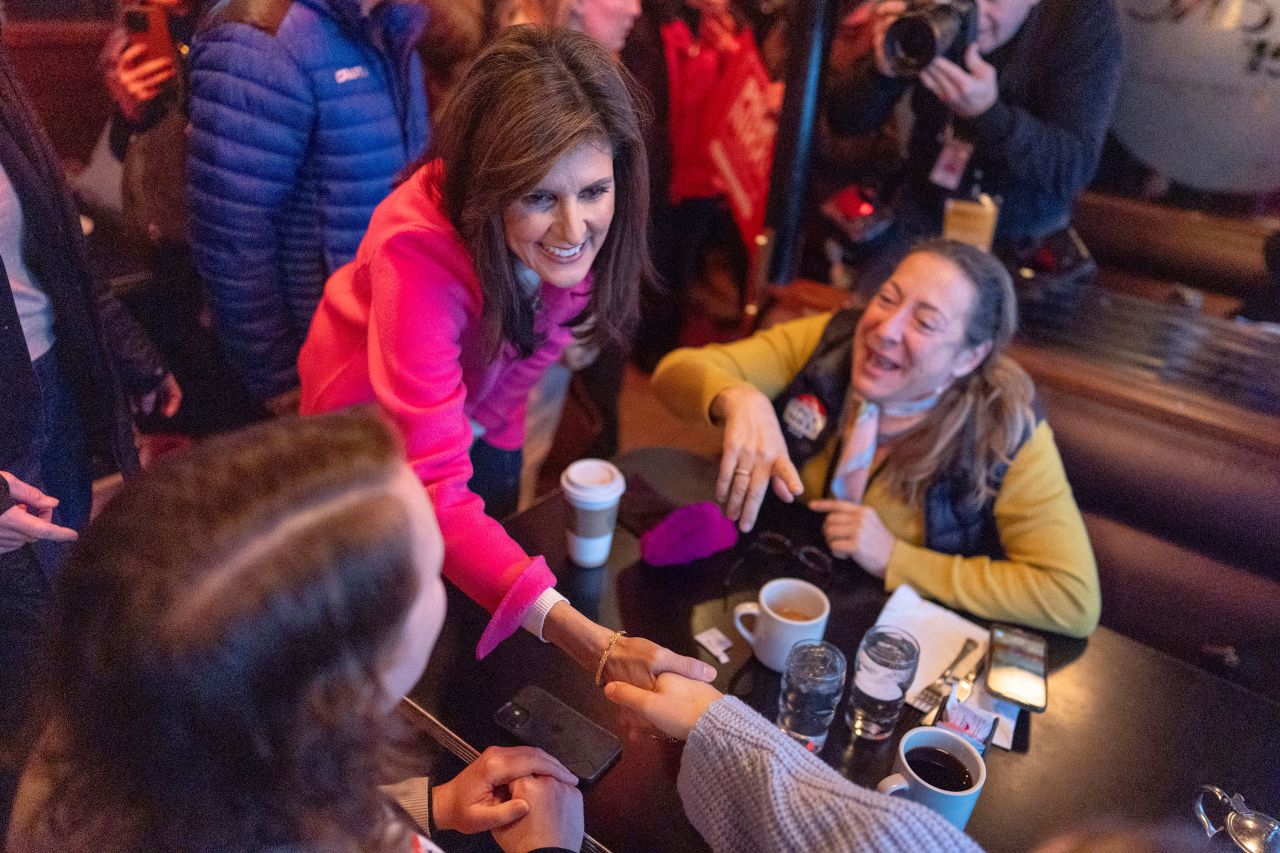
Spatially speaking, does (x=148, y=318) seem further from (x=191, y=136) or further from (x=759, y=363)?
(x=759, y=363)

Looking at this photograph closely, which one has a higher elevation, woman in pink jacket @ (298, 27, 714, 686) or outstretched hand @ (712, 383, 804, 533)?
woman in pink jacket @ (298, 27, 714, 686)

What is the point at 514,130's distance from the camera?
1053mm

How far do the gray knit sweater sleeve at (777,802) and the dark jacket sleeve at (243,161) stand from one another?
1.14 metres

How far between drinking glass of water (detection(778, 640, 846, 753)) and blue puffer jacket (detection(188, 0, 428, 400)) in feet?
3.64

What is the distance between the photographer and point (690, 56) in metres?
3.05

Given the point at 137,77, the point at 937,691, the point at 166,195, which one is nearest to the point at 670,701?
the point at 937,691

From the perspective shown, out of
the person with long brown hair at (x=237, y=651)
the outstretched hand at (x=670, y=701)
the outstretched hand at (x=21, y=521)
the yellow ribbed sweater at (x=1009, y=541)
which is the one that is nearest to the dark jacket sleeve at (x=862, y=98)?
the yellow ribbed sweater at (x=1009, y=541)

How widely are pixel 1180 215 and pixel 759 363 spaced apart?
117 centimetres

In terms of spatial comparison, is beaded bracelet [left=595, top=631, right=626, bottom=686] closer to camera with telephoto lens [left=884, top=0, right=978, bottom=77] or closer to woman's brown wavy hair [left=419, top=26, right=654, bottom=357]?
woman's brown wavy hair [left=419, top=26, right=654, bottom=357]

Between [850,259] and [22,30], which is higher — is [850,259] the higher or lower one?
the lower one

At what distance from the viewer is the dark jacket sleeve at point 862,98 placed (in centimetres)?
200

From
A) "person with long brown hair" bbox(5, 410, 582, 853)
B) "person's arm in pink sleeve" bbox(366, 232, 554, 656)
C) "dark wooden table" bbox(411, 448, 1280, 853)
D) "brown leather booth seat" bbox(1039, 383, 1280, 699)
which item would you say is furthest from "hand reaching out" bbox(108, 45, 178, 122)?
"brown leather booth seat" bbox(1039, 383, 1280, 699)

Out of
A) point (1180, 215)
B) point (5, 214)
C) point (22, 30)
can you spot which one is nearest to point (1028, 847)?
point (5, 214)

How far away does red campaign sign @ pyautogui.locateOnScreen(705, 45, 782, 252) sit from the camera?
288cm
